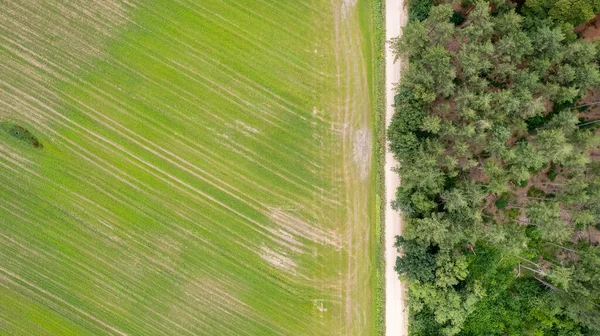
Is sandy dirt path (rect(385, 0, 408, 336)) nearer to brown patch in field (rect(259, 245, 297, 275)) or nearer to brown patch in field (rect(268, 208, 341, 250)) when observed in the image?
brown patch in field (rect(268, 208, 341, 250))

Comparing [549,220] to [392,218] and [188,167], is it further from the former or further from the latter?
[188,167]

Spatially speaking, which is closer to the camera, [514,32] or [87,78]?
[514,32]

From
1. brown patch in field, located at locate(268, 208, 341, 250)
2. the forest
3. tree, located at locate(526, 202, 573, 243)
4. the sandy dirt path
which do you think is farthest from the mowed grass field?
tree, located at locate(526, 202, 573, 243)

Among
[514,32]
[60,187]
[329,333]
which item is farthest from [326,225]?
[60,187]

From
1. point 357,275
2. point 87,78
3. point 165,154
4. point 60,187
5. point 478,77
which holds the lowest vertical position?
point 357,275

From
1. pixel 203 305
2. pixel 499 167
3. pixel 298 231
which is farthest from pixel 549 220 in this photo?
pixel 203 305

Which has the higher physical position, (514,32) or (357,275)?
(514,32)

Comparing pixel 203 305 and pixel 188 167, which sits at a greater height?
pixel 188 167

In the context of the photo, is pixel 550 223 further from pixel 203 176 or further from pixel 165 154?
pixel 165 154
